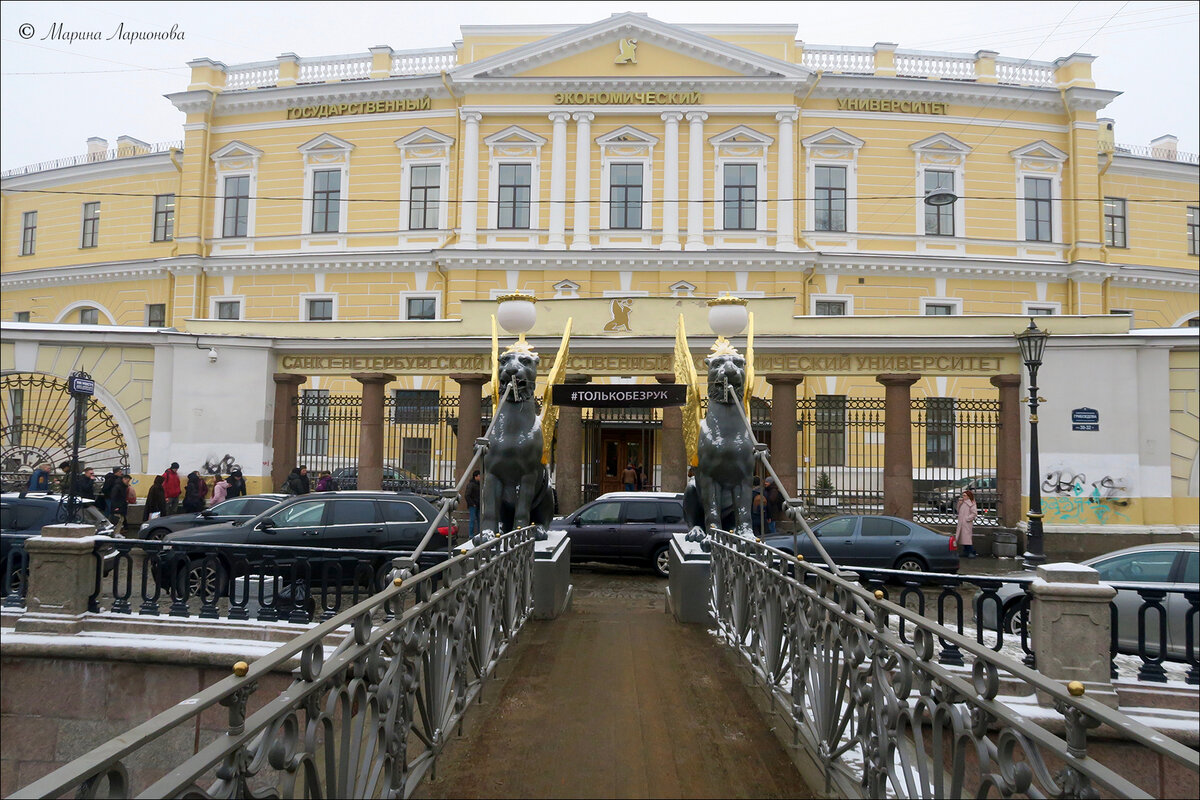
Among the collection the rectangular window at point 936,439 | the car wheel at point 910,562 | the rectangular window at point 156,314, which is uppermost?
the rectangular window at point 156,314

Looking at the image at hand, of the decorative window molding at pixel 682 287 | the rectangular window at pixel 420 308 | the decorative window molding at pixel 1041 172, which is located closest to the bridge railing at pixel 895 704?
the decorative window molding at pixel 682 287

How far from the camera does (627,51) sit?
28391 millimetres

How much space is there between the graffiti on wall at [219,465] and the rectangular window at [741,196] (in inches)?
710

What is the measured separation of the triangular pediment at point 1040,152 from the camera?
2939cm

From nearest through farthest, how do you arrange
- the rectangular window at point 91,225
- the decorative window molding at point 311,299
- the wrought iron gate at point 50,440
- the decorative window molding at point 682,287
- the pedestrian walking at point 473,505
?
1. the pedestrian walking at point 473,505
2. the wrought iron gate at point 50,440
3. the decorative window molding at point 682,287
4. the decorative window molding at point 311,299
5. the rectangular window at point 91,225

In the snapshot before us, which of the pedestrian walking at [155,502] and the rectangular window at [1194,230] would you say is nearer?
the pedestrian walking at [155,502]

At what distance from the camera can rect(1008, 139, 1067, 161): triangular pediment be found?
1157 inches

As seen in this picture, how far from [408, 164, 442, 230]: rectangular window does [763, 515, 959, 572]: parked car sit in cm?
2064

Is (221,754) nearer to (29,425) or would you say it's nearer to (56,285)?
(29,425)

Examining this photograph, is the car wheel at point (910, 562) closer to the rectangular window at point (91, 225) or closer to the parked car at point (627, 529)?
the parked car at point (627, 529)

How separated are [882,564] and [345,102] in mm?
26314

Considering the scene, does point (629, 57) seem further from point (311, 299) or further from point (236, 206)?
point (236, 206)

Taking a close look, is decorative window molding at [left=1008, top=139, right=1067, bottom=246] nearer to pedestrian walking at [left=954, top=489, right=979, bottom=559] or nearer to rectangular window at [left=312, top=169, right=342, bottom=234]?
pedestrian walking at [left=954, top=489, right=979, bottom=559]

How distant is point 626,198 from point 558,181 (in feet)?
8.35
